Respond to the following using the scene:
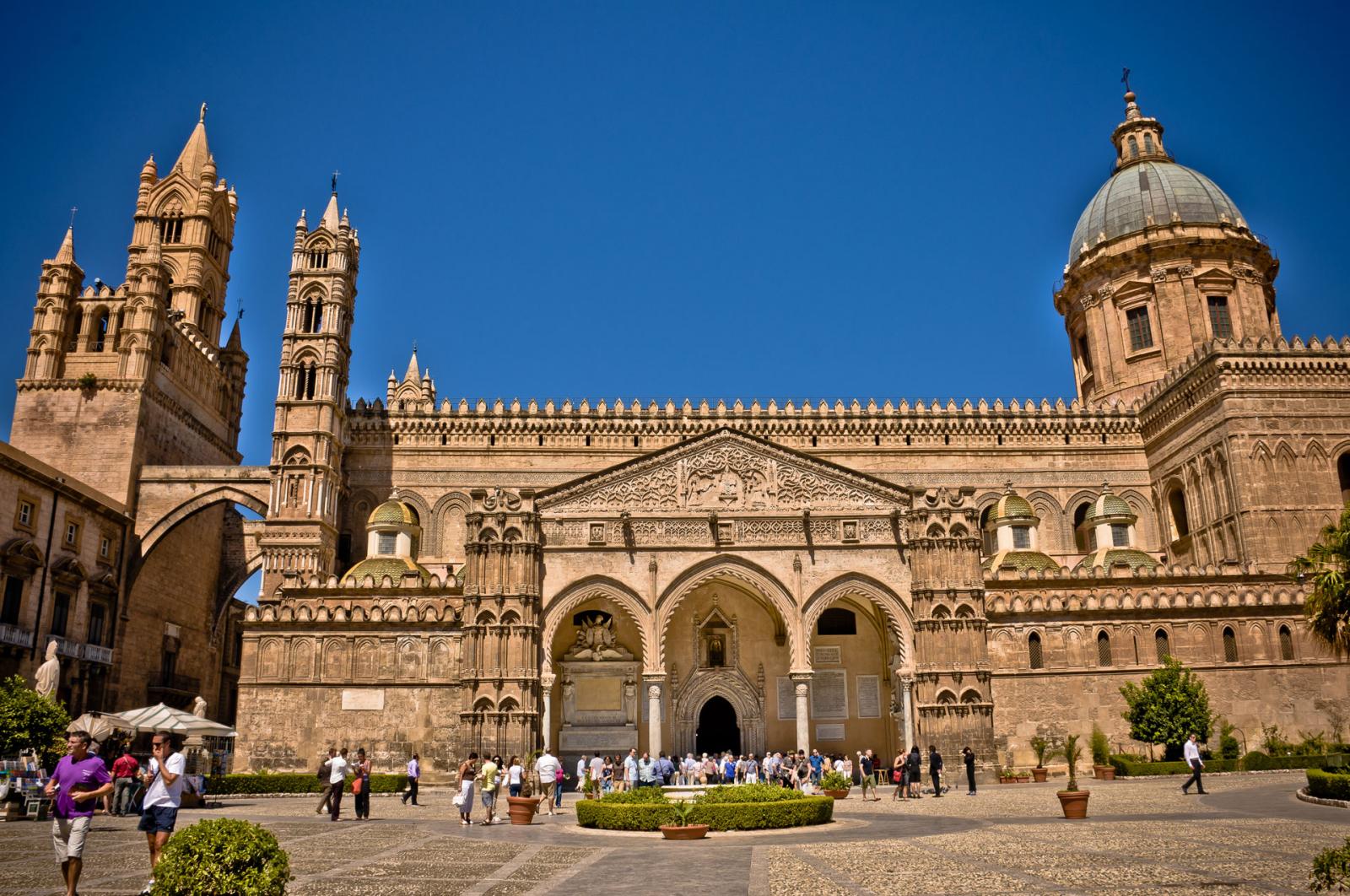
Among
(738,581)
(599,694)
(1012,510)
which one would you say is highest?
(1012,510)

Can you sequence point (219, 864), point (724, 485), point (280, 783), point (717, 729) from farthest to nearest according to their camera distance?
point (717, 729) < point (724, 485) < point (280, 783) < point (219, 864)

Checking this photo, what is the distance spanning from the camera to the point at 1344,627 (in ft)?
83.1

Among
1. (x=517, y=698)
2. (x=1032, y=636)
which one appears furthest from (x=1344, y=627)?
(x=517, y=698)

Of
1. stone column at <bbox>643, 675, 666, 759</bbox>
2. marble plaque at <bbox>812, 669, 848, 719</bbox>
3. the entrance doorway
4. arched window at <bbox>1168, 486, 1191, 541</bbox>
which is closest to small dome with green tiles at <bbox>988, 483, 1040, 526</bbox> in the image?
arched window at <bbox>1168, 486, 1191, 541</bbox>

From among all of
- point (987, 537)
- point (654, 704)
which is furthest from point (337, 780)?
point (987, 537)

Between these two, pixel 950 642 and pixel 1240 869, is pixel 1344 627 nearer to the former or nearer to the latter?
pixel 950 642

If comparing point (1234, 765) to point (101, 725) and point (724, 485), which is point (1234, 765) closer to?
point (724, 485)

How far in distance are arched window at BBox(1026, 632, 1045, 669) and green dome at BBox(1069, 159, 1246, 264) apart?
26889mm

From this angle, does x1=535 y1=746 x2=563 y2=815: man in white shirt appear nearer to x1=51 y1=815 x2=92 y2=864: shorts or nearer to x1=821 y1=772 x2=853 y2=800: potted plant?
x1=821 y1=772 x2=853 y2=800: potted plant

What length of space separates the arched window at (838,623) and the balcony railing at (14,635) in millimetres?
29221

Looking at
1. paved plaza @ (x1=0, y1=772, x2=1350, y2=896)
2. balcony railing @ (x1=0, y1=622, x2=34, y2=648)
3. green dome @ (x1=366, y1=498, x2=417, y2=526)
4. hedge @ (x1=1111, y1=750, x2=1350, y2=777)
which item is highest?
green dome @ (x1=366, y1=498, x2=417, y2=526)

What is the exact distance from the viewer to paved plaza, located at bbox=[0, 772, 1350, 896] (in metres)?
12.4

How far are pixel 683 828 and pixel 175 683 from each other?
37.7 m

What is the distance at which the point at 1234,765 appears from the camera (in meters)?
33.1
